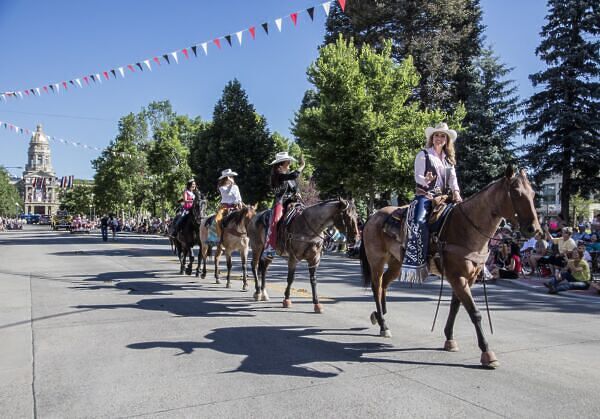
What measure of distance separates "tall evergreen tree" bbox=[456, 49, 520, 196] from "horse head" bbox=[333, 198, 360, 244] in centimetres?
2069

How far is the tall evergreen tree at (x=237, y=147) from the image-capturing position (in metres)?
38.2

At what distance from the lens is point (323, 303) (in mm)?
10055

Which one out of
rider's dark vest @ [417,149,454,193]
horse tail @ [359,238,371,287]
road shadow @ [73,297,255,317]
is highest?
rider's dark vest @ [417,149,454,193]

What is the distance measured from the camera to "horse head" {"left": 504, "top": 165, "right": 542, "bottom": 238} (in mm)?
5516

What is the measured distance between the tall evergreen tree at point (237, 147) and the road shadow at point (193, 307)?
2758cm

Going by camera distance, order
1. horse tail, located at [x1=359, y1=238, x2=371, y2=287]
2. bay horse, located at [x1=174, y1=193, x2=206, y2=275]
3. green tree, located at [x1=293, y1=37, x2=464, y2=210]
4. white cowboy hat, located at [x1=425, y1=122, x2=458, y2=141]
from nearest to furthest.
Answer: white cowboy hat, located at [x1=425, y1=122, x2=458, y2=141]
horse tail, located at [x1=359, y1=238, x2=371, y2=287]
bay horse, located at [x1=174, y1=193, x2=206, y2=275]
green tree, located at [x1=293, y1=37, x2=464, y2=210]

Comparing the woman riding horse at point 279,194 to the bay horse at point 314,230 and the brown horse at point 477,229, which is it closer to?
the bay horse at point 314,230

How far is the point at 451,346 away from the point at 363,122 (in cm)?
1809

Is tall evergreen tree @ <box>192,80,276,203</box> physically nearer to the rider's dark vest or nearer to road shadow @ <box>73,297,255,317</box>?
road shadow @ <box>73,297,255,317</box>

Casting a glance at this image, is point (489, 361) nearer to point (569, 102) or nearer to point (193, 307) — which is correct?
point (193, 307)

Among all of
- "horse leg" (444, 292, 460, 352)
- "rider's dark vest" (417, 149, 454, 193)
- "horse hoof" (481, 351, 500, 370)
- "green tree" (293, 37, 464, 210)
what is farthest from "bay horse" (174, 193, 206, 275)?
"green tree" (293, 37, 464, 210)

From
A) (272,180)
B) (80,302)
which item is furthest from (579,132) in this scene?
(80,302)

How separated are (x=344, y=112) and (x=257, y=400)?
20592mm

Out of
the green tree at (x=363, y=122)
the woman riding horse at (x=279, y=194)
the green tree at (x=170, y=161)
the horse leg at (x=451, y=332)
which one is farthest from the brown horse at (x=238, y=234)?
the green tree at (x=170, y=161)
